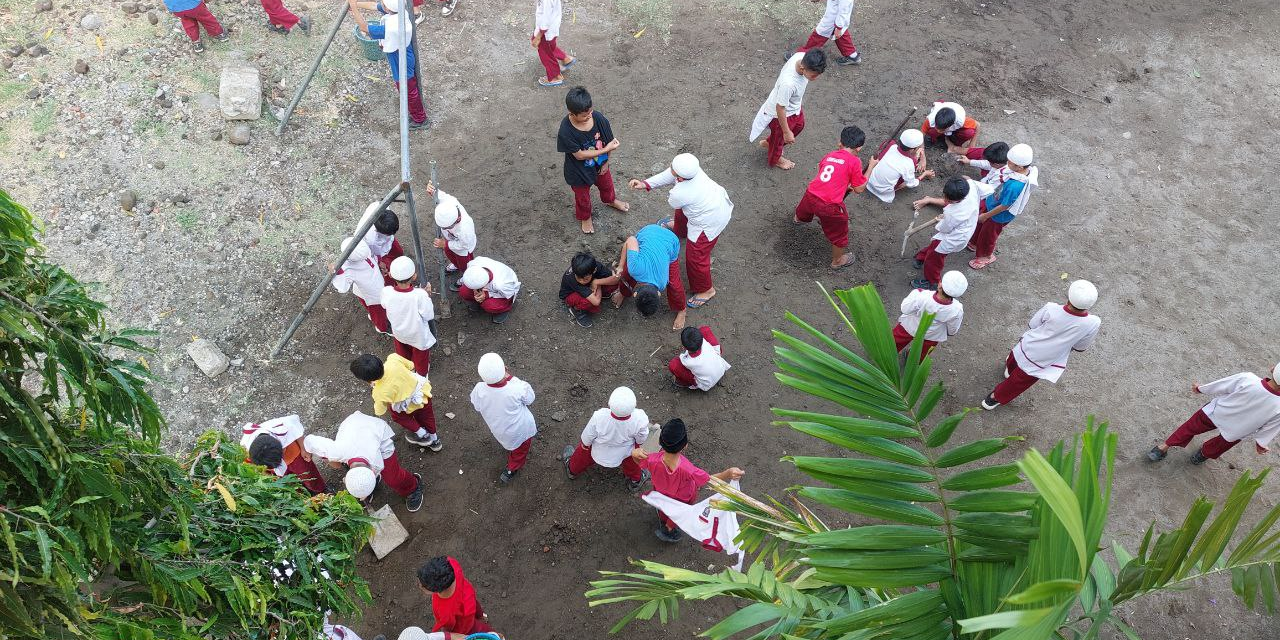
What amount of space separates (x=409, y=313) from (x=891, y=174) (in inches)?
200

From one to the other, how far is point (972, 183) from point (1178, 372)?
262cm

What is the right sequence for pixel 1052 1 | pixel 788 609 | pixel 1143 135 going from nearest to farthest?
1. pixel 788 609
2. pixel 1143 135
3. pixel 1052 1

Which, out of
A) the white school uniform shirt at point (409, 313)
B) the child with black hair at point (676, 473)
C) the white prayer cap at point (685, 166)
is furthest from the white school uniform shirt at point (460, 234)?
the child with black hair at point (676, 473)

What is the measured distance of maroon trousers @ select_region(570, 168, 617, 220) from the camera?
780 cm

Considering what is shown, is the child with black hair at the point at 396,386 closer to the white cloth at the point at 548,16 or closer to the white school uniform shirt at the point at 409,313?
the white school uniform shirt at the point at 409,313

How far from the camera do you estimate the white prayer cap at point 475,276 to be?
684 centimetres

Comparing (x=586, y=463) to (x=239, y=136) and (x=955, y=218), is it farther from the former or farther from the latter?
(x=239, y=136)

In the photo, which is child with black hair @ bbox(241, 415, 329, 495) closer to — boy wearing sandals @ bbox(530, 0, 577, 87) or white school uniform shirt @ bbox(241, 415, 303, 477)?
white school uniform shirt @ bbox(241, 415, 303, 477)

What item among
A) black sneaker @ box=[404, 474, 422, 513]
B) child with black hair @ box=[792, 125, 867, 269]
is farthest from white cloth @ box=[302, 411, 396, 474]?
child with black hair @ box=[792, 125, 867, 269]

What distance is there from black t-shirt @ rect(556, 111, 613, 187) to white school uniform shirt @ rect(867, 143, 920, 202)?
2.86 m

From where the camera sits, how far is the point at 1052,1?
421 inches

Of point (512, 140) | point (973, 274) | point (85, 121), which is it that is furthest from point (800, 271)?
point (85, 121)

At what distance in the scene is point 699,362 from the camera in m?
6.57

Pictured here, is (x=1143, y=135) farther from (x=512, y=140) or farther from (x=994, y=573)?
(x=994, y=573)
